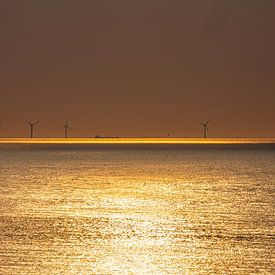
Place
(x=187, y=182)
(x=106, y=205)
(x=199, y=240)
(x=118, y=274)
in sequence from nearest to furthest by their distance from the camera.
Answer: (x=118, y=274), (x=199, y=240), (x=106, y=205), (x=187, y=182)

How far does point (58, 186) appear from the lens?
56.2m

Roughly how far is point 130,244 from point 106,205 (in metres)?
14.6

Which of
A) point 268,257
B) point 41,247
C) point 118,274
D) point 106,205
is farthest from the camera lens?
point 106,205

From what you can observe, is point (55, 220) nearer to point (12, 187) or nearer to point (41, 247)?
point (41, 247)

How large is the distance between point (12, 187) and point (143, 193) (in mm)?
9976

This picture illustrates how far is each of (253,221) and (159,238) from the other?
631 centimetres

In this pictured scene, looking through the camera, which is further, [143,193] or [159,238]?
[143,193]

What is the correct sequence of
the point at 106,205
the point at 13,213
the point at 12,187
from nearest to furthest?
the point at 13,213, the point at 106,205, the point at 12,187

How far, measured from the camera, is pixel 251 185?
58.3 meters

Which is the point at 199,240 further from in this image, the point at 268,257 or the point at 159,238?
the point at 268,257

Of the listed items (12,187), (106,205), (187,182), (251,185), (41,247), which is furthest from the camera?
(187,182)

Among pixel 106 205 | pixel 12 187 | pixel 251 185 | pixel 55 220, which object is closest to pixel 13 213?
pixel 55 220

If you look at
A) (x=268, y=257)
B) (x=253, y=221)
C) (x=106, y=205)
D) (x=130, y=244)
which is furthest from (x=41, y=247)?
(x=106, y=205)

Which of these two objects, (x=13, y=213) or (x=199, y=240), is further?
(x=13, y=213)
